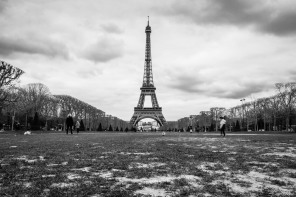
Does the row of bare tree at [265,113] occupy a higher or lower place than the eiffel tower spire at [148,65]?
lower

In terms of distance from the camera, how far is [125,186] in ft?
13.4

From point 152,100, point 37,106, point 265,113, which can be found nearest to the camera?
point 37,106

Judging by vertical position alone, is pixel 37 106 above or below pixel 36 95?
below

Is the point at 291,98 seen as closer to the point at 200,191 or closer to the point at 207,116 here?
the point at 207,116

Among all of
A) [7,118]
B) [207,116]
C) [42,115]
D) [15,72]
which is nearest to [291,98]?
[207,116]

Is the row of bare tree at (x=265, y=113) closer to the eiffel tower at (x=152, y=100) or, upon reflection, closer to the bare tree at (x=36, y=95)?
the eiffel tower at (x=152, y=100)

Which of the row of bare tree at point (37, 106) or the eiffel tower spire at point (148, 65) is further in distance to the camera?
the eiffel tower spire at point (148, 65)

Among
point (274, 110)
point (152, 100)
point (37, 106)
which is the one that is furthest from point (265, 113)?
point (37, 106)

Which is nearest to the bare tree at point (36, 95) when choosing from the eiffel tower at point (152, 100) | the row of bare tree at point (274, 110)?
the eiffel tower at point (152, 100)

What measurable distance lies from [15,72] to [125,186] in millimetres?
37985

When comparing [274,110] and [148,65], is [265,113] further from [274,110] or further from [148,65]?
[148,65]

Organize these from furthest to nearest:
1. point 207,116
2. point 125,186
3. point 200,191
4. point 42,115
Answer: point 207,116, point 42,115, point 125,186, point 200,191

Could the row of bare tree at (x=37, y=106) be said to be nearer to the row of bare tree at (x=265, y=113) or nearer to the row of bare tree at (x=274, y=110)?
the row of bare tree at (x=265, y=113)

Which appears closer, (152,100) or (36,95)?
(36,95)
